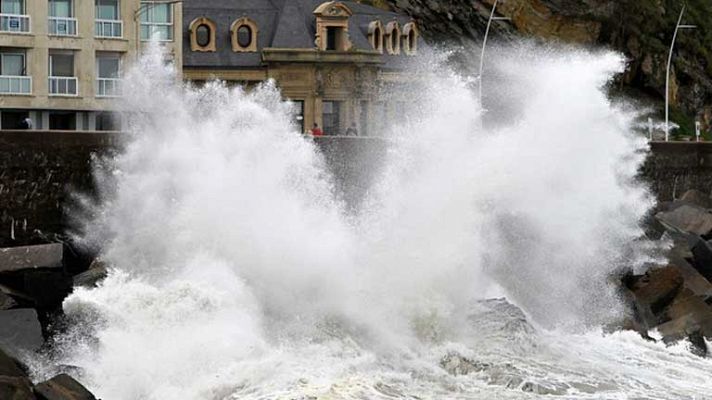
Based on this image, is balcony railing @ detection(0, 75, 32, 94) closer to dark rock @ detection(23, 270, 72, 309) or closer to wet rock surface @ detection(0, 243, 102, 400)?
wet rock surface @ detection(0, 243, 102, 400)

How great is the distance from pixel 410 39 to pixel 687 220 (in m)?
22.0

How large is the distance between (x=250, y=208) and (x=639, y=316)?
6.69m

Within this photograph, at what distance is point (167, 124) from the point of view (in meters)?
25.4

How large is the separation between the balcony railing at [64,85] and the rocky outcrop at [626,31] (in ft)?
76.5

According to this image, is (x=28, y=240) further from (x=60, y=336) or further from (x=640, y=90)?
(x=640, y=90)

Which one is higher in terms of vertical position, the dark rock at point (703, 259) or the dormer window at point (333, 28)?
the dormer window at point (333, 28)

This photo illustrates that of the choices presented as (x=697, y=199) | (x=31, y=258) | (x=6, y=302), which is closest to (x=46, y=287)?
(x=31, y=258)

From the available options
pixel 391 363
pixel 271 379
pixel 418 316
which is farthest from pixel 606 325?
pixel 271 379

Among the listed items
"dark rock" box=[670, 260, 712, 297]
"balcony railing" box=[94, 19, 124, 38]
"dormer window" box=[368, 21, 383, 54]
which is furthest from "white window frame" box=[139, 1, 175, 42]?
"dark rock" box=[670, 260, 712, 297]

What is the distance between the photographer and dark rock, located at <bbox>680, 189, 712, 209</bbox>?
36.9 meters

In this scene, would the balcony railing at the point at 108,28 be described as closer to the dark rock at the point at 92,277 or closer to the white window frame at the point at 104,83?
the white window frame at the point at 104,83

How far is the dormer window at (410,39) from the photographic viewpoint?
174ft

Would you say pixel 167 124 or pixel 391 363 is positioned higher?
pixel 167 124

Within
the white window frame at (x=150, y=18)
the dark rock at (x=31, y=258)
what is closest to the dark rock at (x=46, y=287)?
the dark rock at (x=31, y=258)
